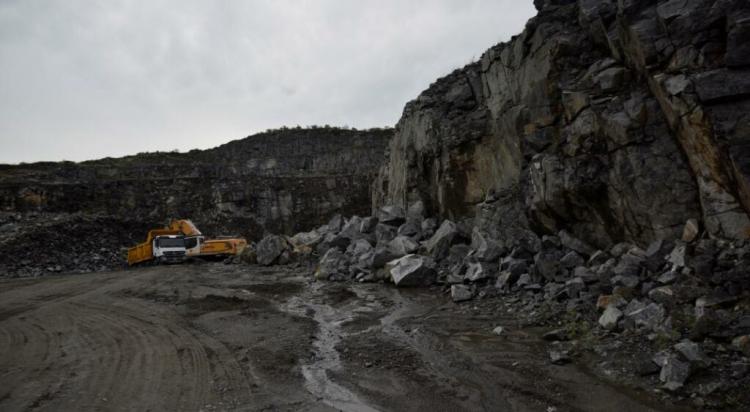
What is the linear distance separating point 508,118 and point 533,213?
2.79 meters

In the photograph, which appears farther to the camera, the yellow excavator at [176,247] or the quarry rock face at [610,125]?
the yellow excavator at [176,247]

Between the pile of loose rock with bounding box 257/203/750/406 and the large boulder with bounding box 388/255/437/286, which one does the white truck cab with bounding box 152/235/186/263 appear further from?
the large boulder with bounding box 388/255/437/286

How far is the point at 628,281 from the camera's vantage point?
Result: 5.93m

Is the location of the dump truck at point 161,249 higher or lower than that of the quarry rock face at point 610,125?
lower

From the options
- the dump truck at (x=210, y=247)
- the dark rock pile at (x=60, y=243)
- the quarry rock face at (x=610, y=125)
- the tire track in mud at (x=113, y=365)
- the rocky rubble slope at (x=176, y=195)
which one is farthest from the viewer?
the rocky rubble slope at (x=176, y=195)

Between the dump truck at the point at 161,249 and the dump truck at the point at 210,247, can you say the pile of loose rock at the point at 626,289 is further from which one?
the dump truck at the point at 161,249

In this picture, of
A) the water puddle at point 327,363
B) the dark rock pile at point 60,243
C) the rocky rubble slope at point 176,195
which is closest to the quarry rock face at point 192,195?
the rocky rubble slope at point 176,195

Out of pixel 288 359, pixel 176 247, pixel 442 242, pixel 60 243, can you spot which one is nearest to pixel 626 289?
pixel 288 359

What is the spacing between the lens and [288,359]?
525cm

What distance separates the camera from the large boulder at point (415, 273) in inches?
381

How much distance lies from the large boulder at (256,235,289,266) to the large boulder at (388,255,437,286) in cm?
702

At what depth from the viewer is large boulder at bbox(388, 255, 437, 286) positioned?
968 cm

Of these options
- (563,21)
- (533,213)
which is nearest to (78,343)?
(533,213)

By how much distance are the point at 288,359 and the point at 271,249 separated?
11198mm
